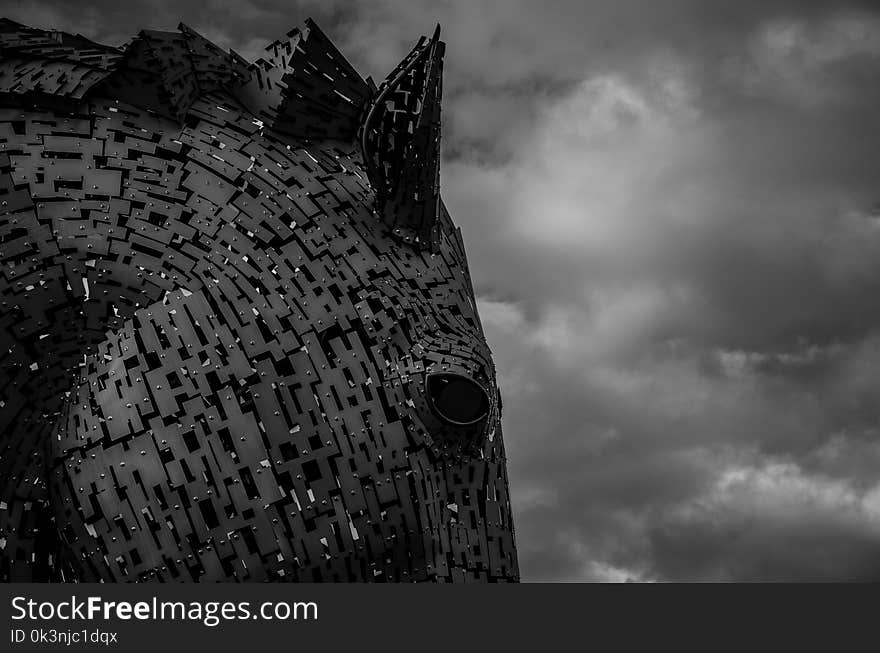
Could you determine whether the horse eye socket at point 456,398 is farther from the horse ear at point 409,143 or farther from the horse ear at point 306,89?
the horse ear at point 306,89

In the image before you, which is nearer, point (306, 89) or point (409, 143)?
point (409, 143)

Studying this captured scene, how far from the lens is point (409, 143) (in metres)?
5.59

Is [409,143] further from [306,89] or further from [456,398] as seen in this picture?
[456,398]

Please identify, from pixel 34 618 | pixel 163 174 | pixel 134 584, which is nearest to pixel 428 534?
pixel 134 584

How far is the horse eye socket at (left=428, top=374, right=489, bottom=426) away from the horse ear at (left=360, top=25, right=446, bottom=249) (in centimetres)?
115

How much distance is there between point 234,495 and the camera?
4.81 metres

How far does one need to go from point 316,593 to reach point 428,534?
0.62m

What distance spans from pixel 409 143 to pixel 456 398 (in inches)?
59.1

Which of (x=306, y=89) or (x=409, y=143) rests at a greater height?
(x=306, y=89)

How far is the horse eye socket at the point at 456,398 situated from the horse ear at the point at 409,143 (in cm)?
115

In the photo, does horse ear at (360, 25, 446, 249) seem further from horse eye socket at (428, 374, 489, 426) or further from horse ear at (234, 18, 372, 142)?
horse eye socket at (428, 374, 489, 426)


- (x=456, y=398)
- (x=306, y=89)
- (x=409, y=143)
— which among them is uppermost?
(x=306, y=89)

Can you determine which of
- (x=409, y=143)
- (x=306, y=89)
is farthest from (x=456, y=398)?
(x=306, y=89)

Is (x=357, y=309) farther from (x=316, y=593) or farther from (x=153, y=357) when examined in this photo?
(x=316, y=593)
